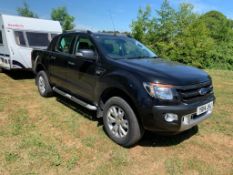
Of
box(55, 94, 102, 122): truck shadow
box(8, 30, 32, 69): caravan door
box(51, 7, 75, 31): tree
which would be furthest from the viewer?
box(51, 7, 75, 31): tree

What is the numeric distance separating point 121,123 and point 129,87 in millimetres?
672

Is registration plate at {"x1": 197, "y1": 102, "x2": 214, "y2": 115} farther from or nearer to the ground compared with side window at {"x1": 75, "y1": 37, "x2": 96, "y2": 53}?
nearer to the ground

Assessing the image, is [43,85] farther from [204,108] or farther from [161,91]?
[204,108]

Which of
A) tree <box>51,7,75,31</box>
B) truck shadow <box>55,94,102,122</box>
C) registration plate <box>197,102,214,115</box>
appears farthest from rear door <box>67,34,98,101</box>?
tree <box>51,7,75,31</box>

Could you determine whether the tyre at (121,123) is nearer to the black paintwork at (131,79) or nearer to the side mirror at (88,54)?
the black paintwork at (131,79)

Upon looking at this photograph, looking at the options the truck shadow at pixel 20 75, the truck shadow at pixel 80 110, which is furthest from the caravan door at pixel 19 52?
the truck shadow at pixel 80 110

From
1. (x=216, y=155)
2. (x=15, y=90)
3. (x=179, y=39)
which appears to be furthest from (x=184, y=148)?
(x=179, y=39)

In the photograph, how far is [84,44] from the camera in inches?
184

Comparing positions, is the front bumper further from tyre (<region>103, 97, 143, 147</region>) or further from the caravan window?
the caravan window

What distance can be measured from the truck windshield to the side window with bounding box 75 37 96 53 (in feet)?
0.53

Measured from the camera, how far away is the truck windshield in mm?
4281

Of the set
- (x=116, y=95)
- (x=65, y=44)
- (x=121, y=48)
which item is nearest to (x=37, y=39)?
(x=65, y=44)

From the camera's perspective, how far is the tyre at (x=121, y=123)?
138 inches

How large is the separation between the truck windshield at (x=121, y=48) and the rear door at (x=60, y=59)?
2.90 feet
